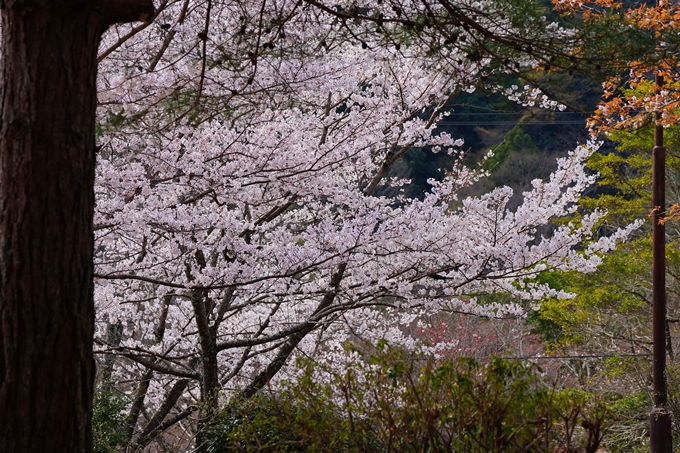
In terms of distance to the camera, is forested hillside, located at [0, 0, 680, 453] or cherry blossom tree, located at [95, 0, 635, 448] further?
cherry blossom tree, located at [95, 0, 635, 448]

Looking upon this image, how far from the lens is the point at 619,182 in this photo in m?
13.9

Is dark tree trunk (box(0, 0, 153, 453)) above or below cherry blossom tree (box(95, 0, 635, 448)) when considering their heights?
below

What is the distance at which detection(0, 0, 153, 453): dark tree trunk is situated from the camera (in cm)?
236

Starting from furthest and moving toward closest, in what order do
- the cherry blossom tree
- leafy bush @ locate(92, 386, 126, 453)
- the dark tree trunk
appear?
leafy bush @ locate(92, 386, 126, 453)
the cherry blossom tree
the dark tree trunk

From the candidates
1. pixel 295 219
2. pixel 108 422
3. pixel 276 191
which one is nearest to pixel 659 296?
pixel 295 219

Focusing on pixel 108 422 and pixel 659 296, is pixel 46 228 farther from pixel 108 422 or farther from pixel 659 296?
pixel 659 296

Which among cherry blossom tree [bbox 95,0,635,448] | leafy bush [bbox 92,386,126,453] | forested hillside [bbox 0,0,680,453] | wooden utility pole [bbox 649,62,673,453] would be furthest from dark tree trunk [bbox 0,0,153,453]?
wooden utility pole [bbox 649,62,673,453]

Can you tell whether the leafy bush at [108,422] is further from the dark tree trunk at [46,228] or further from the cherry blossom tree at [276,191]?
the dark tree trunk at [46,228]

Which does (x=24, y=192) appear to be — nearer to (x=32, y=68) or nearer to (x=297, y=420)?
(x=32, y=68)

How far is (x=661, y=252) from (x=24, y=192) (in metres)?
8.11

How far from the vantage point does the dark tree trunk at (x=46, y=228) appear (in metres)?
2.36

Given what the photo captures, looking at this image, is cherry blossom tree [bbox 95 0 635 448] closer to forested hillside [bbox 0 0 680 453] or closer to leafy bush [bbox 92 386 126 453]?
forested hillside [bbox 0 0 680 453]

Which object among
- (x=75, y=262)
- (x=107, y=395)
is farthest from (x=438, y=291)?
(x=75, y=262)

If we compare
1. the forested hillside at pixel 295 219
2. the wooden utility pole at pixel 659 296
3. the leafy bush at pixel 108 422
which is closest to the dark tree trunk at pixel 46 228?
the forested hillside at pixel 295 219
